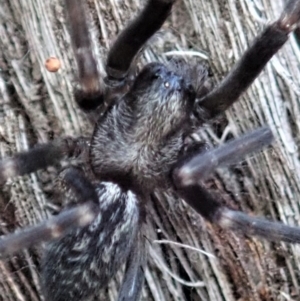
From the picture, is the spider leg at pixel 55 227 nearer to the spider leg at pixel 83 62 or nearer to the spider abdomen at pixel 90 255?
the spider abdomen at pixel 90 255

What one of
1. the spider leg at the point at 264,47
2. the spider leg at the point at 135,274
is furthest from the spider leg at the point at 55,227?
the spider leg at the point at 264,47

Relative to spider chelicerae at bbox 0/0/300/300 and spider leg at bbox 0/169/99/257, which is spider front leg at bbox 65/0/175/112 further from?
spider leg at bbox 0/169/99/257

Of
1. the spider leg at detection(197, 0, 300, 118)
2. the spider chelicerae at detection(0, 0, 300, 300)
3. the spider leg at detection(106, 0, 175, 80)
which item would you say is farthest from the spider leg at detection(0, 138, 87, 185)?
the spider leg at detection(197, 0, 300, 118)

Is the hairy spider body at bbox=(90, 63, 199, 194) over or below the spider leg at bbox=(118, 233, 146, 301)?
over

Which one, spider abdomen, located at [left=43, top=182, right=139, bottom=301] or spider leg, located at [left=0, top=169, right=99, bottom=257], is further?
spider abdomen, located at [left=43, top=182, right=139, bottom=301]

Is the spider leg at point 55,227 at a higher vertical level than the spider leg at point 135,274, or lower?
higher

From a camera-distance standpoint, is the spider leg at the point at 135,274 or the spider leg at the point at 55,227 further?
the spider leg at the point at 135,274

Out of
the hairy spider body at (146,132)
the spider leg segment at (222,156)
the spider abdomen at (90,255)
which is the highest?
the hairy spider body at (146,132)
